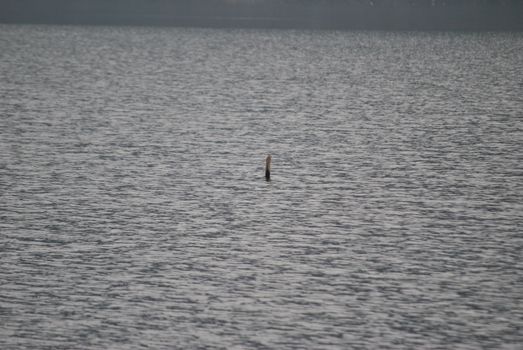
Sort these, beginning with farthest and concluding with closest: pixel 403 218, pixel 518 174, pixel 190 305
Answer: pixel 518 174 < pixel 403 218 < pixel 190 305

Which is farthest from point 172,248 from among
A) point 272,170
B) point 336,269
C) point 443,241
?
point 272,170

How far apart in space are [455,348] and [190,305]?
19.9 ft

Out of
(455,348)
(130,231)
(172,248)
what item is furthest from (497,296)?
(130,231)

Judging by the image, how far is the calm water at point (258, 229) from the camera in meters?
23.0

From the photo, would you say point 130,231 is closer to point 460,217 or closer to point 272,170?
point 460,217

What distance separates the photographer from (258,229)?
111 feet

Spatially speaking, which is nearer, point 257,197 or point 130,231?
point 130,231

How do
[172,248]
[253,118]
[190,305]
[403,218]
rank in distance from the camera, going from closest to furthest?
1. [190,305]
2. [172,248]
3. [403,218]
4. [253,118]

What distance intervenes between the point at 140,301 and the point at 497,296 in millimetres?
8150

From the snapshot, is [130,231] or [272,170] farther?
[272,170]

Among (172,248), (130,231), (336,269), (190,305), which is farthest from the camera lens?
(130,231)

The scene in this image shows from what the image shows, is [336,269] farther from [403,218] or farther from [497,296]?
[403,218]

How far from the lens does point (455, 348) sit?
21.5 meters

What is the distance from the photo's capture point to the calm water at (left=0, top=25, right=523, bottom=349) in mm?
23016
